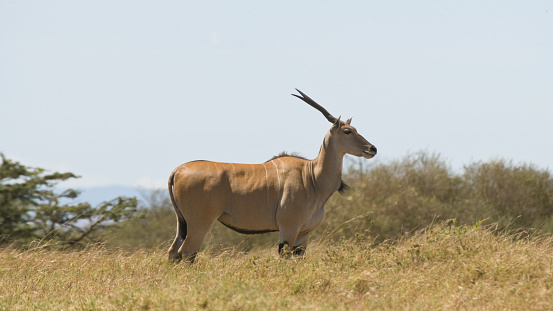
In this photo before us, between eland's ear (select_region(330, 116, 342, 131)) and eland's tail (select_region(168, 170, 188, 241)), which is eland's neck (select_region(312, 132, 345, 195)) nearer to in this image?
eland's ear (select_region(330, 116, 342, 131))

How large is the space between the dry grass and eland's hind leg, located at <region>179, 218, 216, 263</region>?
222 mm

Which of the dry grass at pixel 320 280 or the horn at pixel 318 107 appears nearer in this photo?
the dry grass at pixel 320 280

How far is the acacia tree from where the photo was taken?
72.4 ft

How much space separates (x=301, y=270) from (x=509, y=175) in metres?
19.6

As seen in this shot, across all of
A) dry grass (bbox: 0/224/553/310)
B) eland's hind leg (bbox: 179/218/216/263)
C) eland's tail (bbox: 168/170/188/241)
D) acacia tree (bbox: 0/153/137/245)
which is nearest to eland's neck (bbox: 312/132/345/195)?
dry grass (bbox: 0/224/553/310)

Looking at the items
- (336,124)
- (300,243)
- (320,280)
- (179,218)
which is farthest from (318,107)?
(320,280)

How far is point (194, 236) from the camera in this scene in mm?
9703

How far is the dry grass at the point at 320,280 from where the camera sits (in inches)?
278

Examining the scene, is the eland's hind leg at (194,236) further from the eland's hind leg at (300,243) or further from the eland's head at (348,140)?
the eland's head at (348,140)

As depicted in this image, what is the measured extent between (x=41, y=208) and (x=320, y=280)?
16558 millimetres

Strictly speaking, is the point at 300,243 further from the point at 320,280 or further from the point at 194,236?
the point at 320,280

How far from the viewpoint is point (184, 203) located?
31.7ft

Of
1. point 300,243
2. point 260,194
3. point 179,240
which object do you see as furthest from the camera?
point 300,243

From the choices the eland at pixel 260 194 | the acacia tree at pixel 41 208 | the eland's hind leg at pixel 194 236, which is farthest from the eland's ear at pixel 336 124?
the acacia tree at pixel 41 208
